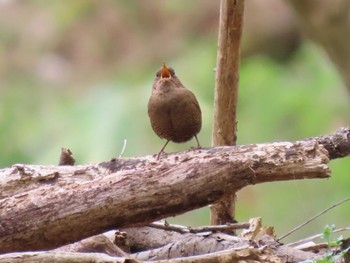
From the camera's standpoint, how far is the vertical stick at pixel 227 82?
4887 mm

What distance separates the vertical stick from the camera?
4.89 m

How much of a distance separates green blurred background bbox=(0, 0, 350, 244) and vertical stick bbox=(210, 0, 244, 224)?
236 cm

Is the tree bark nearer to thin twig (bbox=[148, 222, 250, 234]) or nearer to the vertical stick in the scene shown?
thin twig (bbox=[148, 222, 250, 234])

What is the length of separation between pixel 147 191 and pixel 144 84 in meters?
4.42

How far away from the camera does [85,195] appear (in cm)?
390

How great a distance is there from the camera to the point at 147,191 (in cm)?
383

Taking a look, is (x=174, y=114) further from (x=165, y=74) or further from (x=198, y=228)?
(x=198, y=228)

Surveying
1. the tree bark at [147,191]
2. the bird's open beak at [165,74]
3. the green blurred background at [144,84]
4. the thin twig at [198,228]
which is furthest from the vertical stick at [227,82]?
the green blurred background at [144,84]

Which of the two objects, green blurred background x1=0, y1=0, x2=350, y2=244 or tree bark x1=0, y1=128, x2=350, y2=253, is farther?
green blurred background x1=0, y1=0, x2=350, y2=244

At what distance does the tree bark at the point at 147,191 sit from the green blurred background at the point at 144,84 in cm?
333

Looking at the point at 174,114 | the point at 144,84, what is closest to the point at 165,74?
the point at 174,114

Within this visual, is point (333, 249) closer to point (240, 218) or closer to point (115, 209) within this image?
point (115, 209)

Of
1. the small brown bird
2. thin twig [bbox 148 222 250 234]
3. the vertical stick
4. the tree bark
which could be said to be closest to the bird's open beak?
the small brown bird

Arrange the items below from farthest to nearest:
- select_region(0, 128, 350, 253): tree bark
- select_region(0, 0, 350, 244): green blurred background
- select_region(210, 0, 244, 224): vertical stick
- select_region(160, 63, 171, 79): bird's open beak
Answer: select_region(0, 0, 350, 244): green blurred background, select_region(210, 0, 244, 224): vertical stick, select_region(160, 63, 171, 79): bird's open beak, select_region(0, 128, 350, 253): tree bark
